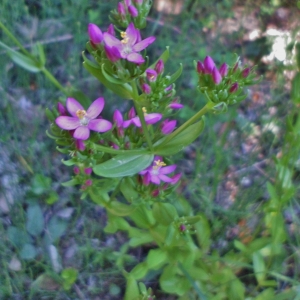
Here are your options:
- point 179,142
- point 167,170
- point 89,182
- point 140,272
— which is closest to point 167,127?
point 179,142

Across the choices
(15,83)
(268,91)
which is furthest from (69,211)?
(268,91)

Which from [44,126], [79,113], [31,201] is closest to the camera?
[79,113]

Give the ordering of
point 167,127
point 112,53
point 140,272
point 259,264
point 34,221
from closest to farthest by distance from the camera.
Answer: point 112,53, point 167,127, point 140,272, point 259,264, point 34,221

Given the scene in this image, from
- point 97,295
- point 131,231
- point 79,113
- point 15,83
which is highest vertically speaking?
point 79,113

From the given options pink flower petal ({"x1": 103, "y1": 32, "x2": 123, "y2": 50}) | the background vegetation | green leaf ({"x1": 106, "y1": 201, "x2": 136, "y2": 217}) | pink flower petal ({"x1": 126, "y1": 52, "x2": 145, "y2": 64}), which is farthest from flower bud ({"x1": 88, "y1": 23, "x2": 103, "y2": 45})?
the background vegetation

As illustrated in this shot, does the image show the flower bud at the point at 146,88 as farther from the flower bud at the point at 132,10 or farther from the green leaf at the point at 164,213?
the green leaf at the point at 164,213

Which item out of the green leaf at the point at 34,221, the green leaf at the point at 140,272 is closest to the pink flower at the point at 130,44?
the green leaf at the point at 140,272

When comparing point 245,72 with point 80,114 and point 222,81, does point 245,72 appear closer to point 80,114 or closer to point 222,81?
point 222,81

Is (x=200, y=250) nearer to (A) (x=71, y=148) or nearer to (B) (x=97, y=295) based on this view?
(B) (x=97, y=295)
